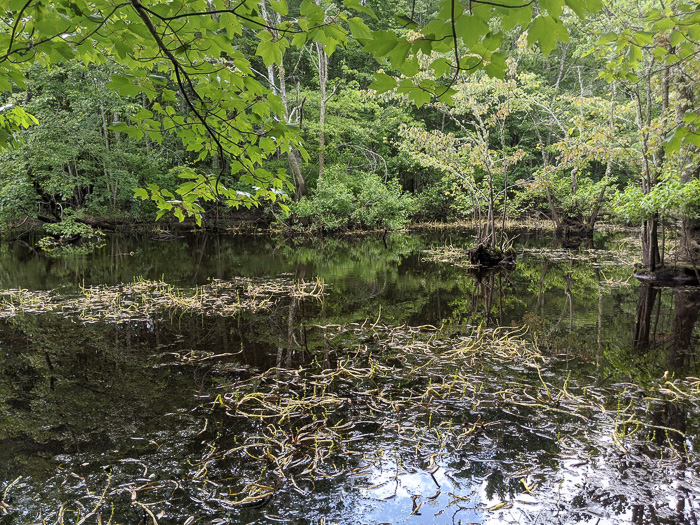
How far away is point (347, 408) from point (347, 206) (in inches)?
732

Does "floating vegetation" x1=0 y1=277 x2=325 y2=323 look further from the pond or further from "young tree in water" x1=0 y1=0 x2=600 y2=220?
"young tree in water" x1=0 y1=0 x2=600 y2=220

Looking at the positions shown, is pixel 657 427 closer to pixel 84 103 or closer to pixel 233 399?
pixel 233 399

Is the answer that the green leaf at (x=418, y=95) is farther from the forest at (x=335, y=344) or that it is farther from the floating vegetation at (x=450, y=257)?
the floating vegetation at (x=450, y=257)

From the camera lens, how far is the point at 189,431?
3471 millimetres

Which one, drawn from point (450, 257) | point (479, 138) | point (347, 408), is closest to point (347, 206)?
point (450, 257)

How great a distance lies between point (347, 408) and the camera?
12.7 feet

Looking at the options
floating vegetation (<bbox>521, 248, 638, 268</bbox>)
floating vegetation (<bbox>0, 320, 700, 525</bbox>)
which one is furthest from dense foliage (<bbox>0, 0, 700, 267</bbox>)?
floating vegetation (<bbox>0, 320, 700, 525</bbox>)

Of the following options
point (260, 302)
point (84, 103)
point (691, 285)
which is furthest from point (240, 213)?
point (691, 285)

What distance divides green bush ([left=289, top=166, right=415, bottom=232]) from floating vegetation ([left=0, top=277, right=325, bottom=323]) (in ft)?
39.7

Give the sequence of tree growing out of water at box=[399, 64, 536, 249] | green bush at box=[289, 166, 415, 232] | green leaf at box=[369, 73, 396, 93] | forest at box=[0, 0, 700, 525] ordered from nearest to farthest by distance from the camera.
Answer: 1. green leaf at box=[369, 73, 396, 93]
2. forest at box=[0, 0, 700, 525]
3. tree growing out of water at box=[399, 64, 536, 249]
4. green bush at box=[289, 166, 415, 232]

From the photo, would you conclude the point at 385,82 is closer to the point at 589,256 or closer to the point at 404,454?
the point at 404,454

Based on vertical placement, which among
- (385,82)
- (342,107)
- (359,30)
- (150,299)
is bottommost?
(150,299)

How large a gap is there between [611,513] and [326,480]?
1749 millimetres

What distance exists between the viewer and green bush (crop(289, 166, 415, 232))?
70.1ft
